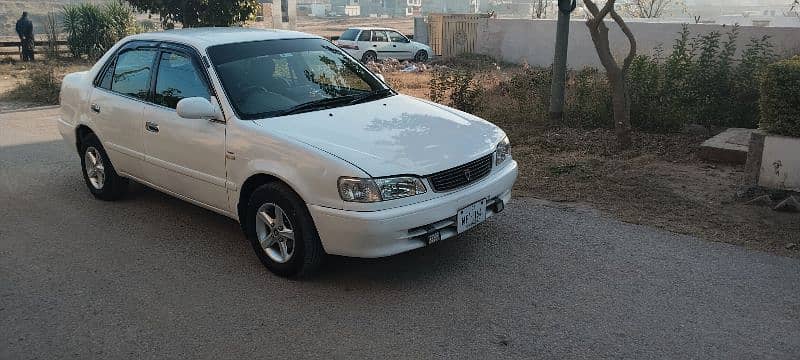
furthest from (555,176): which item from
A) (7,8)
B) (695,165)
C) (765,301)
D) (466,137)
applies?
(7,8)

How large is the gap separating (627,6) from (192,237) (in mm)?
29575

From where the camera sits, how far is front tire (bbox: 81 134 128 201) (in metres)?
6.00

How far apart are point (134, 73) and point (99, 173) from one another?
1162 millimetres

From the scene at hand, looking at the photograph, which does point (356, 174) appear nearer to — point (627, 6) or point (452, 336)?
point (452, 336)

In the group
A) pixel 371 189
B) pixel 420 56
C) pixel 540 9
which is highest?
pixel 540 9

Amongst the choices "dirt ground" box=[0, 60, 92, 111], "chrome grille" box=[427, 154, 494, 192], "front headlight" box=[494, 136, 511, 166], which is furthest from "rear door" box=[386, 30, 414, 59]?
"chrome grille" box=[427, 154, 494, 192]

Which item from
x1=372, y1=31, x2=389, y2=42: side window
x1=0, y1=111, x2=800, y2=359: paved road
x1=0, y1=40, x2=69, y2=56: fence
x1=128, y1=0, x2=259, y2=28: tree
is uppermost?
x1=128, y1=0, x2=259, y2=28: tree

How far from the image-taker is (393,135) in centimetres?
441

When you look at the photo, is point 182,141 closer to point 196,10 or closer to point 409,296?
point 409,296

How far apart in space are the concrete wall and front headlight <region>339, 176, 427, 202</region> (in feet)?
37.1

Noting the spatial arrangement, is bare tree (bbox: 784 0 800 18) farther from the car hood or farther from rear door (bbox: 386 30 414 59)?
rear door (bbox: 386 30 414 59)

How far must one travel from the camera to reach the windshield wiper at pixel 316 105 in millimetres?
4707

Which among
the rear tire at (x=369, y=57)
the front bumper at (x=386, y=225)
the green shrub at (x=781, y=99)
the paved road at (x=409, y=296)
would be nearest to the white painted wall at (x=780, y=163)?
the green shrub at (x=781, y=99)

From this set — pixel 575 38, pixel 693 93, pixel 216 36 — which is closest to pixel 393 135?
pixel 216 36
